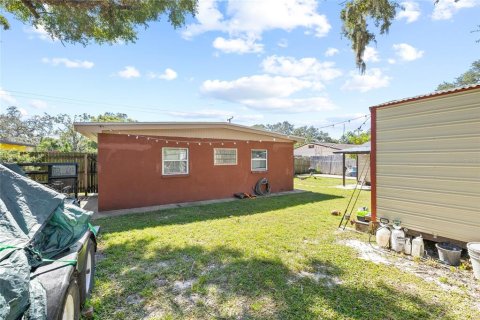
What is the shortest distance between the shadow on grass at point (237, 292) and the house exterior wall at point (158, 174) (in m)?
3.89

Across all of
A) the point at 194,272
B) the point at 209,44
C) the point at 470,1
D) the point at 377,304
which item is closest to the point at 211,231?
the point at 194,272

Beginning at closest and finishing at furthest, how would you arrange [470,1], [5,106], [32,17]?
[470,1], [32,17], [5,106]

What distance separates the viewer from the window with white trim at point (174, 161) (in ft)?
28.0

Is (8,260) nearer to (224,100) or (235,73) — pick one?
(235,73)

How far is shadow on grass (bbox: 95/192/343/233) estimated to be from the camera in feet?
19.9

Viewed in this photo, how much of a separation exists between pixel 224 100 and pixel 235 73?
40.6 feet

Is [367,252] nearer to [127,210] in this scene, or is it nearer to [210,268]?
[210,268]

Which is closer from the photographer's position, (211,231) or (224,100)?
(211,231)

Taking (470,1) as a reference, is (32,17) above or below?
above

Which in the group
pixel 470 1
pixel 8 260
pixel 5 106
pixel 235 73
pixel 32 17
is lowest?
pixel 8 260

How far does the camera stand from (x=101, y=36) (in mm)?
6211

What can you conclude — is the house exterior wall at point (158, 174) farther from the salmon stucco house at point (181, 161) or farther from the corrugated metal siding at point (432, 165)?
the corrugated metal siding at point (432, 165)

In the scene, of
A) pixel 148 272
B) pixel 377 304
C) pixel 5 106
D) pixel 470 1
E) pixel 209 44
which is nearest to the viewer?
pixel 377 304

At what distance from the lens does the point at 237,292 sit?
3.12 metres
